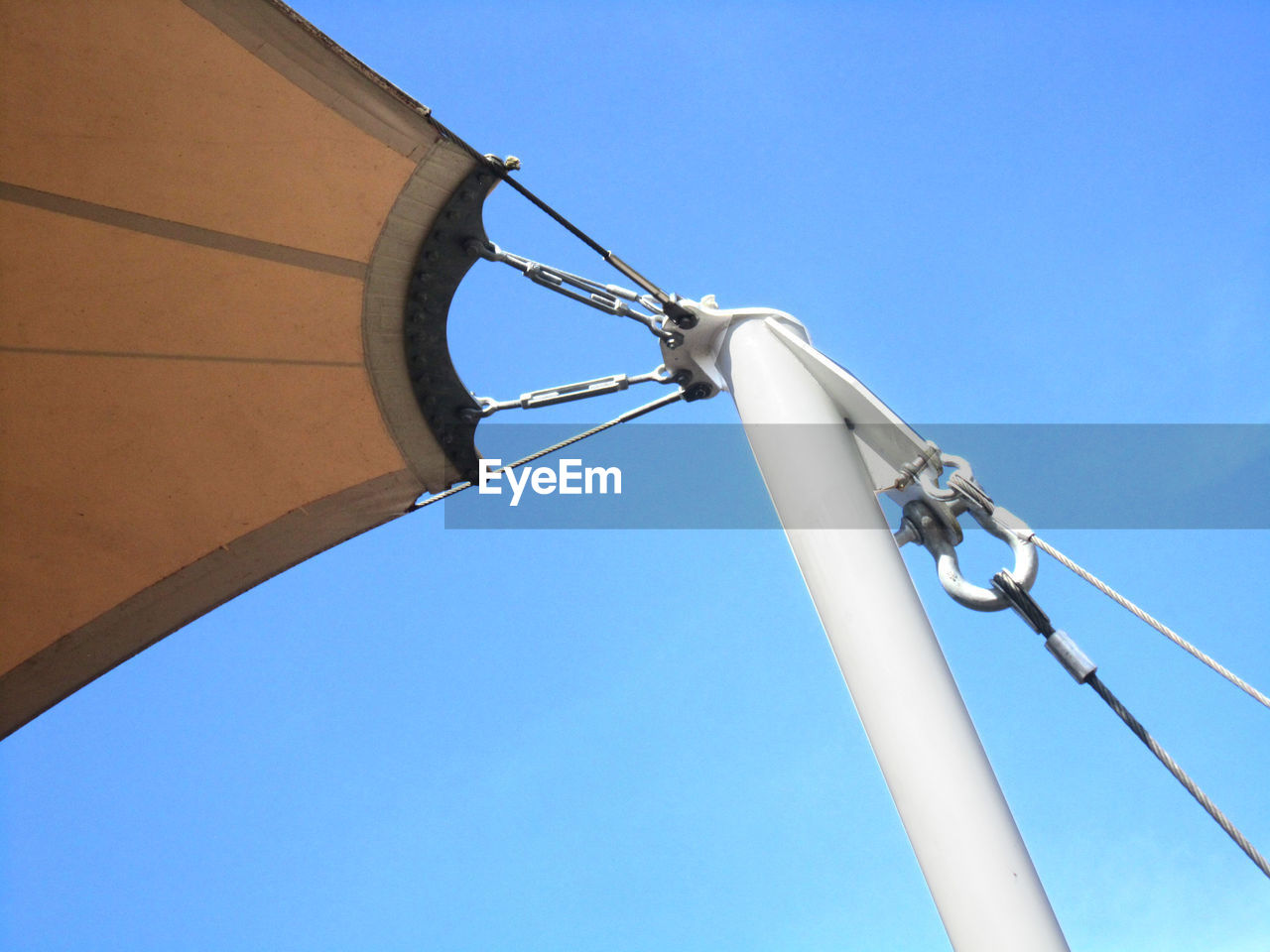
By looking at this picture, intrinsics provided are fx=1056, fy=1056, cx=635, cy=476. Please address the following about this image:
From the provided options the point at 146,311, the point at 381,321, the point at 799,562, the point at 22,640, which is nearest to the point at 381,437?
the point at 381,321

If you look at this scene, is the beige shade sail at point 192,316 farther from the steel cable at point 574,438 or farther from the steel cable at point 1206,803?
the steel cable at point 1206,803

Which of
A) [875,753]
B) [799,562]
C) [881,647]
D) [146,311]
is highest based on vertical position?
[146,311]

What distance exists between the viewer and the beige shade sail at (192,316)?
4.65 metres

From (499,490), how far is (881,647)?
2889 millimetres

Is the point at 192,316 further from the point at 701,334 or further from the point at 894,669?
the point at 894,669

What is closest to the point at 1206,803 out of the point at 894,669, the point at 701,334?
the point at 894,669

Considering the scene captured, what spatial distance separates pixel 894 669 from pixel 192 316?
4.04m

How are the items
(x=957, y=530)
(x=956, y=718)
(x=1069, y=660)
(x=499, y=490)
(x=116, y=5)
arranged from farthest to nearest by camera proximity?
(x=499, y=490) < (x=116, y=5) < (x=957, y=530) < (x=1069, y=660) < (x=956, y=718)

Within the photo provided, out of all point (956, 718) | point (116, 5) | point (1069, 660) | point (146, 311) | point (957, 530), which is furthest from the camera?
point (146, 311)

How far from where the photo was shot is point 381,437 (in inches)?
230

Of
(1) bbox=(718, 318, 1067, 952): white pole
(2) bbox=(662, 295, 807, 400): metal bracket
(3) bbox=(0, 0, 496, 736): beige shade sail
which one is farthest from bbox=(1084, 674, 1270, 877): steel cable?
(3) bbox=(0, 0, 496, 736): beige shade sail

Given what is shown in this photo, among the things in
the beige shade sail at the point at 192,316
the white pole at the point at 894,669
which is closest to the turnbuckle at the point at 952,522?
the white pole at the point at 894,669

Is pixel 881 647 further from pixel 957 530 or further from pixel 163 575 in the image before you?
pixel 163 575

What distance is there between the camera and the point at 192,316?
546 cm
